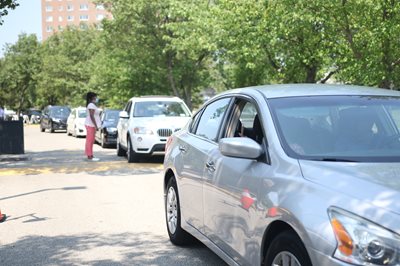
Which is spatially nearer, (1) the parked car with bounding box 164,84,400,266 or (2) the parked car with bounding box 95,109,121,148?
(1) the parked car with bounding box 164,84,400,266

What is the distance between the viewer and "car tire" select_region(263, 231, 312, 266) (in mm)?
3085

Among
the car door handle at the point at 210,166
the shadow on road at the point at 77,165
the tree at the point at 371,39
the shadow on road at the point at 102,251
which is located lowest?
the shadow on road at the point at 102,251

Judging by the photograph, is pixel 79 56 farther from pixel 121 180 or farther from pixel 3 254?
pixel 3 254

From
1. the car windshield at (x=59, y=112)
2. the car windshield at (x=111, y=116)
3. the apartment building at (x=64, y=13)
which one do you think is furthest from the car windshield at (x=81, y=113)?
the apartment building at (x=64, y=13)

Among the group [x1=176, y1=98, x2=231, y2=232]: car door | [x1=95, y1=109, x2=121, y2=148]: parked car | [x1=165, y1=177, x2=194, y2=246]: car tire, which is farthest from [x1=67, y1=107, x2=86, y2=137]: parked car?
[x1=176, y1=98, x2=231, y2=232]: car door

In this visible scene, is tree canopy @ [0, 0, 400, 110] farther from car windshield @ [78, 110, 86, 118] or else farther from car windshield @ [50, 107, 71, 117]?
car windshield @ [78, 110, 86, 118]

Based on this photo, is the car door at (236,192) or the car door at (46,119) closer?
the car door at (236,192)

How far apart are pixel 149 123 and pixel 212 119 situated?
8903 millimetres

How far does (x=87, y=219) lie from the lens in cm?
727

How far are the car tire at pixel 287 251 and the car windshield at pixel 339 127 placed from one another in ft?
1.87

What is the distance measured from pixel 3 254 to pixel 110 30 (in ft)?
88.5

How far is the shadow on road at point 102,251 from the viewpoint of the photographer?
5254 mm

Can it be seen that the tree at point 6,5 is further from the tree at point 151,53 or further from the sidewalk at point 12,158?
the tree at point 151,53

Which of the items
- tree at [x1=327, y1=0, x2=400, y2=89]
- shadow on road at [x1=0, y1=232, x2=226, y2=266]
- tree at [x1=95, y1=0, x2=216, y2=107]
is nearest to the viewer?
shadow on road at [x1=0, y1=232, x2=226, y2=266]
